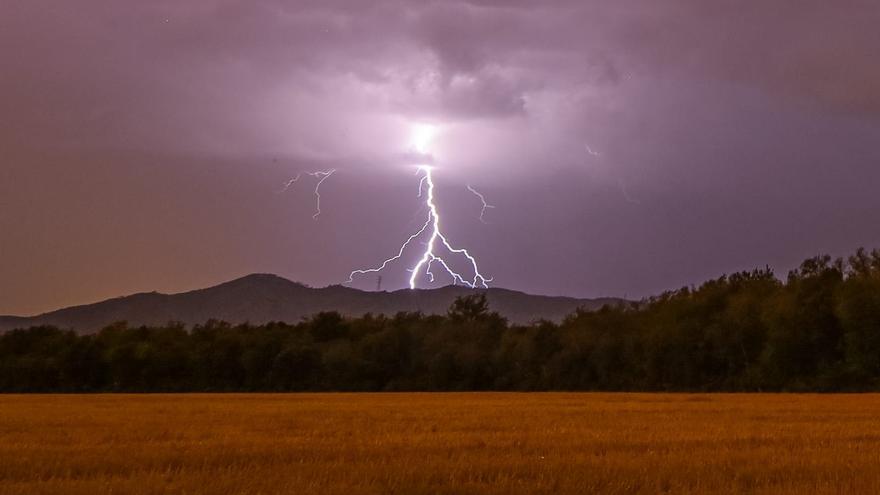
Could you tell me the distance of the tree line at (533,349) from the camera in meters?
61.5

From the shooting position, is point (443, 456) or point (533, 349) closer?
point (443, 456)

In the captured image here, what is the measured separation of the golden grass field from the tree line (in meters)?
38.9

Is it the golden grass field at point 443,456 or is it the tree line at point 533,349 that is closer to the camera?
the golden grass field at point 443,456

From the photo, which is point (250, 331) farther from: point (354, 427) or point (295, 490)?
point (295, 490)

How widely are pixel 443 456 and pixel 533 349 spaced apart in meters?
64.7

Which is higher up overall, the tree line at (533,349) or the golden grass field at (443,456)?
the tree line at (533,349)

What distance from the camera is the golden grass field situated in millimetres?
11469

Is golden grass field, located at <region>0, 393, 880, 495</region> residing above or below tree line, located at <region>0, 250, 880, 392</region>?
below

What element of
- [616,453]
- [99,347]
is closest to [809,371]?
[616,453]

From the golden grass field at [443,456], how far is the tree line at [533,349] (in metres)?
38.9

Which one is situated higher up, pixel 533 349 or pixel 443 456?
pixel 533 349

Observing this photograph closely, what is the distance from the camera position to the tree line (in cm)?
6150

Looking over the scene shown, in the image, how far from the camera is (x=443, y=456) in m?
14.9

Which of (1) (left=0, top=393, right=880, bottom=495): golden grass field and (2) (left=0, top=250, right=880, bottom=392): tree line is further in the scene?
(2) (left=0, top=250, right=880, bottom=392): tree line
